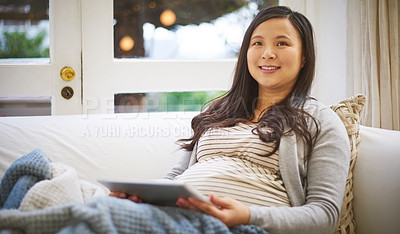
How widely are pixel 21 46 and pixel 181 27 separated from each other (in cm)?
82

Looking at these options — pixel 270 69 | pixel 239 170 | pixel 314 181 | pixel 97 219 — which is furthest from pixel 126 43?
pixel 97 219

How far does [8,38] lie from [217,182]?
148 centimetres

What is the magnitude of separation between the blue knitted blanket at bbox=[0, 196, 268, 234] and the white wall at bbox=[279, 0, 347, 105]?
5.10 feet

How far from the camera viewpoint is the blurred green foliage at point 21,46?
2088 millimetres

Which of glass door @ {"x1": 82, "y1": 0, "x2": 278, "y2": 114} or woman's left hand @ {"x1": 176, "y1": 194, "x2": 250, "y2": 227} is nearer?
woman's left hand @ {"x1": 176, "y1": 194, "x2": 250, "y2": 227}

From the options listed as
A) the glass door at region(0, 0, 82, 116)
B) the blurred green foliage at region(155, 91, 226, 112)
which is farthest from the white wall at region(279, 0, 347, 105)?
the glass door at region(0, 0, 82, 116)

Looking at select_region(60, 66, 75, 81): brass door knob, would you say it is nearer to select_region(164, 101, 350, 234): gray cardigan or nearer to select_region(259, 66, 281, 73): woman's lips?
select_region(259, 66, 281, 73): woman's lips

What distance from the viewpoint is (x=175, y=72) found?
2188 millimetres

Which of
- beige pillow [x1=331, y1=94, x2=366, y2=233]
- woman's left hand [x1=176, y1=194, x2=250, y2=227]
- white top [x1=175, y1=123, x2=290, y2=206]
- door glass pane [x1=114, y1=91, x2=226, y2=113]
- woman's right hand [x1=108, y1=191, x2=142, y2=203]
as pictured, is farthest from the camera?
door glass pane [x1=114, y1=91, x2=226, y2=113]

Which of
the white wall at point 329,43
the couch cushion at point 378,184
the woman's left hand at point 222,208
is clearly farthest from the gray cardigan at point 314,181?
the white wall at point 329,43

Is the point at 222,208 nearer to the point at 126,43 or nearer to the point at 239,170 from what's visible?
the point at 239,170

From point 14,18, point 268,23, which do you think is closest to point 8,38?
point 14,18

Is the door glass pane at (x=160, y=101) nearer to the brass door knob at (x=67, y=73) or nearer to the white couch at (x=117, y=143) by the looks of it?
the brass door knob at (x=67, y=73)

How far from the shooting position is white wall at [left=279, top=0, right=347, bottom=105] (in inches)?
86.9
